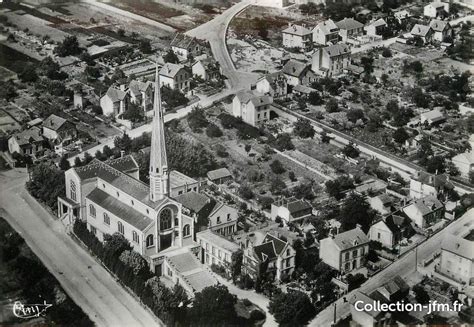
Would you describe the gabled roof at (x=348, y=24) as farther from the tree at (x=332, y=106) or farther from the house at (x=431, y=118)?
the house at (x=431, y=118)

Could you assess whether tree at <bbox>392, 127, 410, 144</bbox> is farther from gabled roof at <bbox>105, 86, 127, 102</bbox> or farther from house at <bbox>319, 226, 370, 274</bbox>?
gabled roof at <bbox>105, 86, 127, 102</bbox>

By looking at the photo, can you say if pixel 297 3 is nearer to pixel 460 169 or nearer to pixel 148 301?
pixel 460 169

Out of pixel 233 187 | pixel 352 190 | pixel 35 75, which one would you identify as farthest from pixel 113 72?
pixel 352 190

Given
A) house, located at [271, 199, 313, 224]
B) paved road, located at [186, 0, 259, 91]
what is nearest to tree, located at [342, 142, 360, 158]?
house, located at [271, 199, 313, 224]

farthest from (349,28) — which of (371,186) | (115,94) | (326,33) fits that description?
(371,186)

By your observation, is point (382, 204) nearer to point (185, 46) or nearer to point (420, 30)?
point (185, 46)
